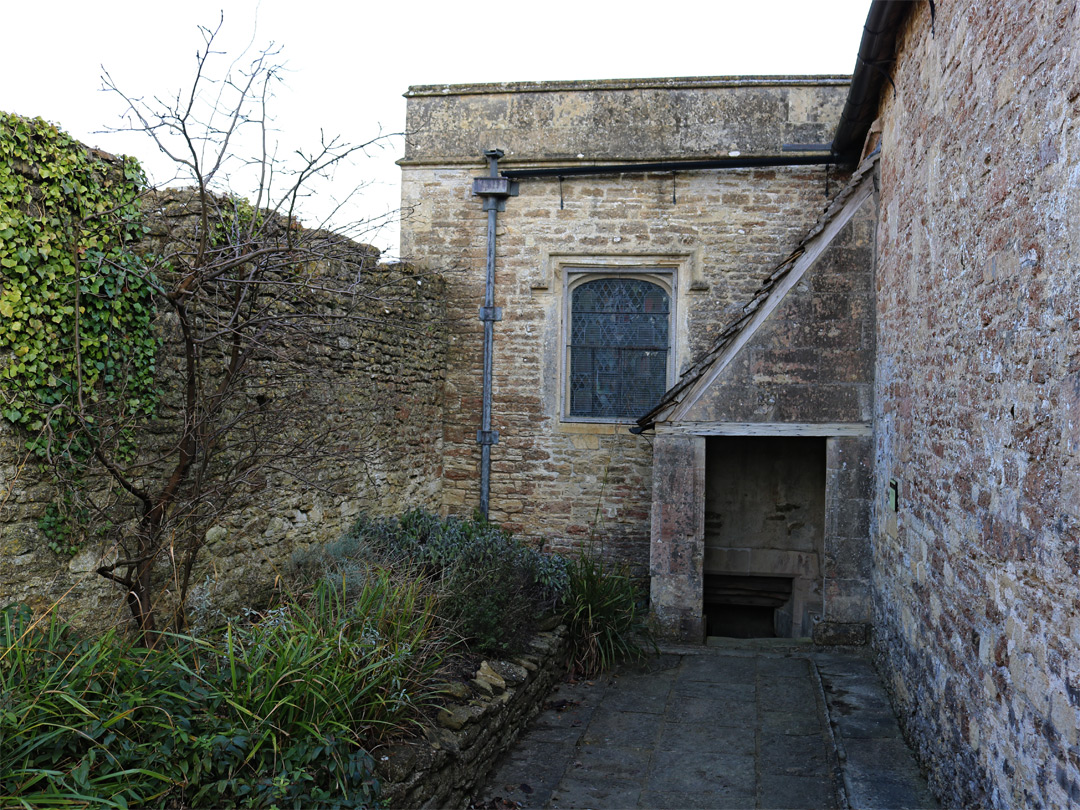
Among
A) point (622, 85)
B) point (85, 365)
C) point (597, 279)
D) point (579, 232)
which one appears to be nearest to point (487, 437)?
point (597, 279)

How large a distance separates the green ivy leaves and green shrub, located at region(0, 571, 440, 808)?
97 cm

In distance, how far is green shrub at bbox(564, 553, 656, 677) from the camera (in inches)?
257

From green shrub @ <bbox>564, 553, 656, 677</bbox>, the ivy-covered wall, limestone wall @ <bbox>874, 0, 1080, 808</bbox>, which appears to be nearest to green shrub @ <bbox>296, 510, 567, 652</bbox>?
green shrub @ <bbox>564, 553, 656, 677</bbox>

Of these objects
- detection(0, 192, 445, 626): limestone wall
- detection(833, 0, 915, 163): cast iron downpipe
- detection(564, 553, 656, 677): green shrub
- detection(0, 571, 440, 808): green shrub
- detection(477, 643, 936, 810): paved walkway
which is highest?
detection(833, 0, 915, 163): cast iron downpipe

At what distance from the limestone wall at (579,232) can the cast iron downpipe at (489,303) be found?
0.30 feet

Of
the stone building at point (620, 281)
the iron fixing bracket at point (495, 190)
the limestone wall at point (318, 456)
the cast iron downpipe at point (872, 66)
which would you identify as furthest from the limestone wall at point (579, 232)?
the cast iron downpipe at point (872, 66)

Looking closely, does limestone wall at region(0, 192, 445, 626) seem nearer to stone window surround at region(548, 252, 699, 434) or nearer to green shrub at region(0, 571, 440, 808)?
green shrub at region(0, 571, 440, 808)

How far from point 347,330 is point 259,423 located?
1.70 m

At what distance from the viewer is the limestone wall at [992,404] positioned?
2.58 m

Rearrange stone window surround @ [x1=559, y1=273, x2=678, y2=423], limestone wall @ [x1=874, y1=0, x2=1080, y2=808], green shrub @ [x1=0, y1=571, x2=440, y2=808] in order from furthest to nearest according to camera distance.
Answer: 1. stone window surround @ [x1=559, y1=273, x2=678, y2=423]
2. green shrub @ [x1=0, y1=571, x2=440, y2=808]
3. limestone wall @ [x1=874, y1=0, x2=1080, y2=808]

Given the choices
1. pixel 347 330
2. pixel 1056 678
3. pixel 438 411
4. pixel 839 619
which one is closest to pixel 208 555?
pixel 347 330

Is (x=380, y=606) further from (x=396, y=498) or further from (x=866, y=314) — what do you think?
(x=866, y=314)

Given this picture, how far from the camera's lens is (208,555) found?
520 centimetres

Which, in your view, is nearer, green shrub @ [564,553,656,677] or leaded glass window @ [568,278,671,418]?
green shrub @ [564,553,656,677]
